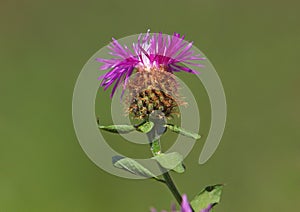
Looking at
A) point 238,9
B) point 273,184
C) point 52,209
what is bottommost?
point 273,184

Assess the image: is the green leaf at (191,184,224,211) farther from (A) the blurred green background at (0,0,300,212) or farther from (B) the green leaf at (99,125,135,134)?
(A) the blurred green background at (0,0,300,212)

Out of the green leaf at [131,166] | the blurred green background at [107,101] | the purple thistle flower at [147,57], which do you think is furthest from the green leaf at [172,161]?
the blurred green background at [107,101]

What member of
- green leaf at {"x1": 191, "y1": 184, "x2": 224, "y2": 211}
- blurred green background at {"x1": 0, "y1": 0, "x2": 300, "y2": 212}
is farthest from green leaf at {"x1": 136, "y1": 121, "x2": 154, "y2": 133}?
blurred green background at {"x1": 0, "y1": 0, "x2": 300, "y2": 212}

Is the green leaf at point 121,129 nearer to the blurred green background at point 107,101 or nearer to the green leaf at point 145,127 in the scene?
the green leaf at point 145,127

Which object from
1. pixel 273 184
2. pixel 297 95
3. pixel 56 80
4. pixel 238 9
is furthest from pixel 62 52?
pixel 273 184

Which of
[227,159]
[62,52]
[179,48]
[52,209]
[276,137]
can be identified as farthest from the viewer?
[62,52]

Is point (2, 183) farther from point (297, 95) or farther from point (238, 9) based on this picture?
point (238, 9)
